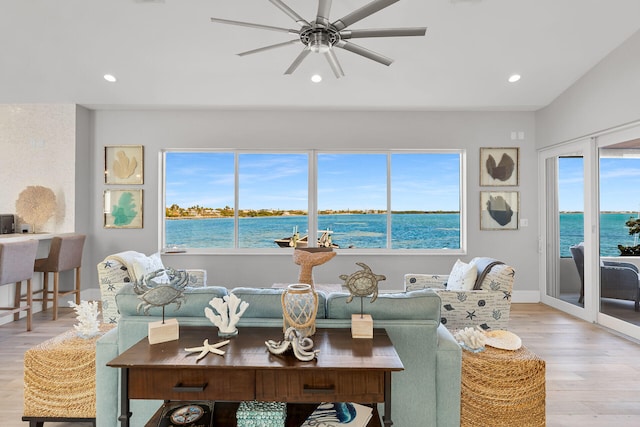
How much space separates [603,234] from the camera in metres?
4.27

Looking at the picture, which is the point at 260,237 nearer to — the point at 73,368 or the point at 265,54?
the point at 265,54

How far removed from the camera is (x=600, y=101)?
4207mm

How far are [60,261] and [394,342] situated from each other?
4339 millimetres

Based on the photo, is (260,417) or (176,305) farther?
(176,305)

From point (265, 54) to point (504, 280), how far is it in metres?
3.39

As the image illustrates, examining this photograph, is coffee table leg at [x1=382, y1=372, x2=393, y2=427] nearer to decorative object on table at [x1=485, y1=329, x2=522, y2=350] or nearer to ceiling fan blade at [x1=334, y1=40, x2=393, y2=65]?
decorative object on table at [x1=485, y1=329, x2=522, y2=350]

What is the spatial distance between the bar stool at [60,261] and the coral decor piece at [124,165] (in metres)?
1.03

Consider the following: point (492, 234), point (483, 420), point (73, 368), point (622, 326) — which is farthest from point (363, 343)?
point (492, 234)

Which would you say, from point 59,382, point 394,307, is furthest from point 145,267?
point 394,307

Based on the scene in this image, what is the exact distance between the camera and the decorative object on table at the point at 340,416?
5.55ft

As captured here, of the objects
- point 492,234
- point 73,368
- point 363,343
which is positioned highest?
point 492,234

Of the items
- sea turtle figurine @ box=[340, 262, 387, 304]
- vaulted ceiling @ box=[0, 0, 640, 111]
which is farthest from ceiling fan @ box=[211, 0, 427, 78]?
sea turtle figurine @ box=[340, 262, 387, 304]

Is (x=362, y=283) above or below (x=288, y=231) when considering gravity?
below

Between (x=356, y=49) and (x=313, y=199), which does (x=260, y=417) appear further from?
(x=313, y=199)
